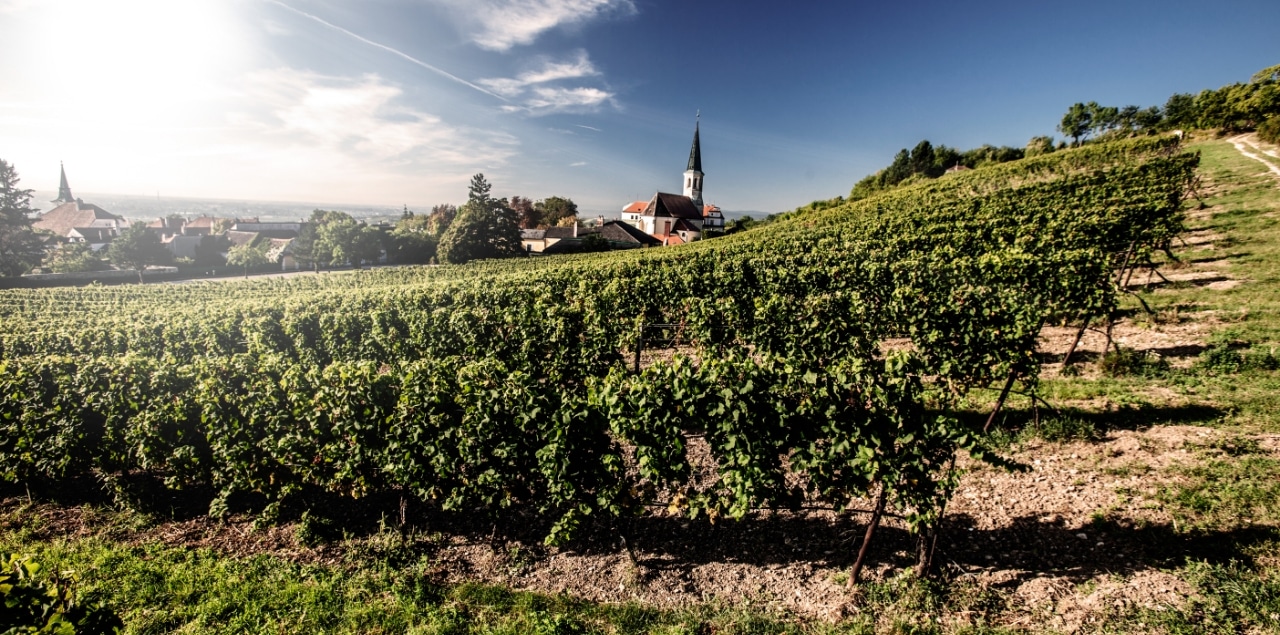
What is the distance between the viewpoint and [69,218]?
88000 millimetres

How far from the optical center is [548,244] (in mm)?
Result: 78438

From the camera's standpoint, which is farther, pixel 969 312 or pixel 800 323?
pixel 800 323

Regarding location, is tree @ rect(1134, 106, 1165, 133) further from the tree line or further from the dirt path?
the dirt path

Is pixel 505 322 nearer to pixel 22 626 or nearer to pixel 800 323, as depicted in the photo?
pixel 800 323

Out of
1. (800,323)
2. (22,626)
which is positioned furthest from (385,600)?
(800,323)

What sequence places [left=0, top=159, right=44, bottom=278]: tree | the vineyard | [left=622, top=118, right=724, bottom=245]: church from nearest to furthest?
the vineyard → [left=0, top=159, right=44, bottom=278]: tree → [left=622, top=118, right=724, bottom=245]: church

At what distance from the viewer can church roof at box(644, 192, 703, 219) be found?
3994 inches

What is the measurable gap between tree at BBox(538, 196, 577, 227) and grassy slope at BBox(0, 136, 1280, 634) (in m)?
107

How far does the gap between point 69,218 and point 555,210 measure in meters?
88.3

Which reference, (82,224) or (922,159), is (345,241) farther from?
(922,159)

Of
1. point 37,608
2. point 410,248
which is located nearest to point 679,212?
point 410,248

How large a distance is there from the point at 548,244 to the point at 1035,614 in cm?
7722

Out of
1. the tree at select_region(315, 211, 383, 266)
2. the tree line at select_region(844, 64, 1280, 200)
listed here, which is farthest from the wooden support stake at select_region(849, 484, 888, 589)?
the tree at select_region(315, 211, 383, 266)

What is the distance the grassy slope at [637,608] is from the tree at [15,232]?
74.2m
